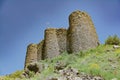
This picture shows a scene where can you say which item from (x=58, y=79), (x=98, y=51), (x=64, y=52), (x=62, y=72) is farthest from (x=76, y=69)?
(x=64, y=52)

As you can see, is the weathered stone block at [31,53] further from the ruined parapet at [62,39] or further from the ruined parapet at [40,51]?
the ruined parapet at [62,39]

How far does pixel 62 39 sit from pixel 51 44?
1250 mm

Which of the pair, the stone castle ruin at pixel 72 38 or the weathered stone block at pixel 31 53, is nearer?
the stone castle ruin at pixel 72 38

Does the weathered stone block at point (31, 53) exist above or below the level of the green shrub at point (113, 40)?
below

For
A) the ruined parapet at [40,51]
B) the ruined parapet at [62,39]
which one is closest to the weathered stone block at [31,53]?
the ruined parapet at [40,51]

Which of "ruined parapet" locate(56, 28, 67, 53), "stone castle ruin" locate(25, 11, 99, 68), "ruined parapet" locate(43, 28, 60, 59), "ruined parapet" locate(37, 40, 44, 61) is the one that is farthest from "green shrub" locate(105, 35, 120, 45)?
"ruined parapet" locate(37, 40, 44, 61)

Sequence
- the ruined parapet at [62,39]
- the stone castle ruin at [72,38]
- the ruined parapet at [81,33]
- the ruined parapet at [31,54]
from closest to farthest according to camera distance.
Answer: the ruined parapet at [81,33], the stone castle ruin at [72,38], the ruined parapet at [62,39], the ruined parapet at [31,54]

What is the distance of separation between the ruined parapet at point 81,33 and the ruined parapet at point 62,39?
615 mm

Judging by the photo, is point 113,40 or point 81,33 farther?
point 81,33

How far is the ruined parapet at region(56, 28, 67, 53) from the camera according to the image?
37.3 metres

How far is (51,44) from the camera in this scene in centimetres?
3778

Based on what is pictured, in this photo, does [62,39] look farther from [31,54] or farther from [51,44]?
[31,54]

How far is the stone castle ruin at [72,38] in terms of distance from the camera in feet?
117

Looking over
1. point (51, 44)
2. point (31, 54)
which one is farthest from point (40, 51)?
point (51, 44)
